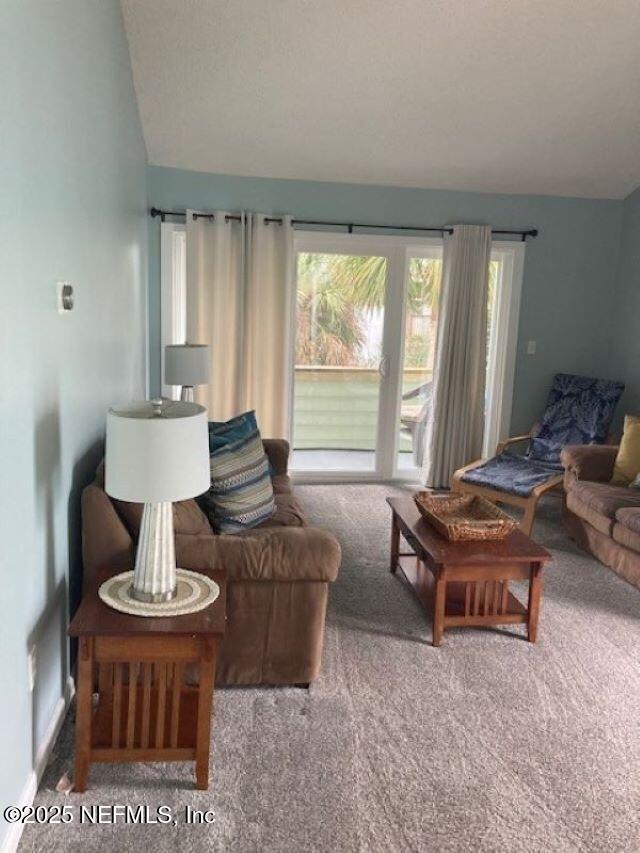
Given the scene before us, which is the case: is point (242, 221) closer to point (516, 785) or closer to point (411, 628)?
point (411, 628)

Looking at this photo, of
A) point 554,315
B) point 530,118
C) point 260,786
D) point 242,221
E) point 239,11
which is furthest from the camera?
point 554,315

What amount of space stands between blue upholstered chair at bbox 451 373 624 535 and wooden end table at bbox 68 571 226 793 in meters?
2.65

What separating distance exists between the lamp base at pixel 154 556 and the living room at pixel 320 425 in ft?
0.06

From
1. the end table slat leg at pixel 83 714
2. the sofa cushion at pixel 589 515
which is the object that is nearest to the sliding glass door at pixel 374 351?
the sofa cushion at pixel 589 515

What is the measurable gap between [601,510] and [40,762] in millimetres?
3058

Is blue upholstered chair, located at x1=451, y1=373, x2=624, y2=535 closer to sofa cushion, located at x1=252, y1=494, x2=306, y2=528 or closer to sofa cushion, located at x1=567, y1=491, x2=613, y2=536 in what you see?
sofa cushion, located at x1=567, y1=491, x2=613, y2=536

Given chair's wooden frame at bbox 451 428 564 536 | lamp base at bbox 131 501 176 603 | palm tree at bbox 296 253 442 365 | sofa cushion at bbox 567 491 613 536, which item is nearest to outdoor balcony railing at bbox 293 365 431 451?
palm tree at bbox 296 253 442 365

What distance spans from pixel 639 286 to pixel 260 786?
4453mm

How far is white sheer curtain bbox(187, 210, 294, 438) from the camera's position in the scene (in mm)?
4969

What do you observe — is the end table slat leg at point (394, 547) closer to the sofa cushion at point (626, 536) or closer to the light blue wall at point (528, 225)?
the sofa cushion at point (626, 536)

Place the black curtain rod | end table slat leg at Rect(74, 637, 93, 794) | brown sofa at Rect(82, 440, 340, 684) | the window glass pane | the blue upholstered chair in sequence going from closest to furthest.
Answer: end table slat leg at Rect(74, 637, 93, 794), brown sofa at Rect(82, 440, 340, 684), the blue upholstered chair, the black curtain rod, the window glass pane

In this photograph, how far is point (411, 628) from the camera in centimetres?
321

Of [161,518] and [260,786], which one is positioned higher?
[161,518]

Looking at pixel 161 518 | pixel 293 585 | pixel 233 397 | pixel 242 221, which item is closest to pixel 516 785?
pixel 293 585
